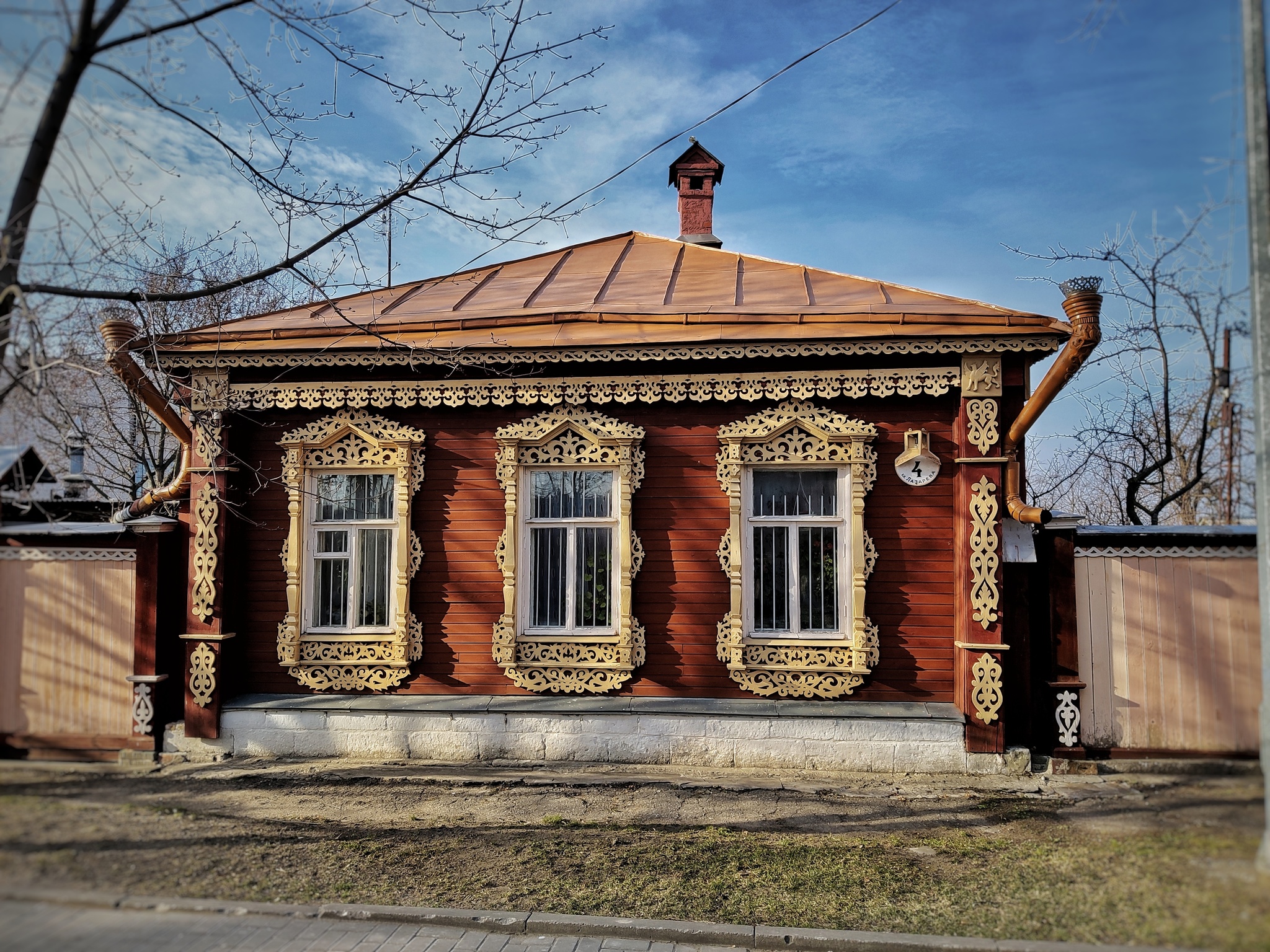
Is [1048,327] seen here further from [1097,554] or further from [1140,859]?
[1140,859]

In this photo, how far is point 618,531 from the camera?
22.6ft

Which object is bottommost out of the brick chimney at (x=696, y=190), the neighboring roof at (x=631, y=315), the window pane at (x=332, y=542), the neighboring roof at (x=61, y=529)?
the window pane at (x=332, y=542)

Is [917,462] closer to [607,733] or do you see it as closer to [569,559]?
[569,559]

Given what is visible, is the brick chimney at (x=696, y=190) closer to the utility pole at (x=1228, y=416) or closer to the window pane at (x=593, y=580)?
the window pane at (x=593, y=580)

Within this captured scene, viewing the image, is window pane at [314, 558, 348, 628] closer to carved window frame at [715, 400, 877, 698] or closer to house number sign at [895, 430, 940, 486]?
carved window frame at [715, 400, 877, 698]

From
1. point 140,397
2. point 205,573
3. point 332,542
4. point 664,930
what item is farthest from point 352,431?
point 664,930

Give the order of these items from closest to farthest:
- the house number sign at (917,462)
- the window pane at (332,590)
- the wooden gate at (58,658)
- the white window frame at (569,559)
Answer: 1. the wooden gate at (58,658)
2. the house number sign at (917,462)
3. the white window frame at (569,559)
4. the window pane at (332,590)

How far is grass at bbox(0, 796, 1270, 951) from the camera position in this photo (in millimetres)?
2223

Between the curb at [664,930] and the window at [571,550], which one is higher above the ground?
the window at [571,550]

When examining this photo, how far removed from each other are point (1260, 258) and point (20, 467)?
146 inches

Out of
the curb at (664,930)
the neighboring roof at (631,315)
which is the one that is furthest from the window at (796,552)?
the curb at (664,930)

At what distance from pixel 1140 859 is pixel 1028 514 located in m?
3.97

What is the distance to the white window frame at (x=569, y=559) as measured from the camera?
685cm

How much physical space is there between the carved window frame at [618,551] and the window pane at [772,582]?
104 cm
